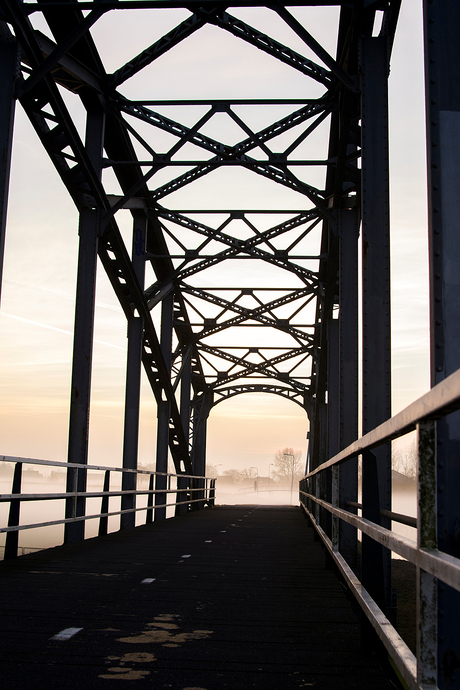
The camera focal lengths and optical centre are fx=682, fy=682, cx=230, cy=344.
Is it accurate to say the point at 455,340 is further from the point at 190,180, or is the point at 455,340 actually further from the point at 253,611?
the point at 190,180

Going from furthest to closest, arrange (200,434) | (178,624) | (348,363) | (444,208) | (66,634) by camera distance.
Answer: (200,434), (348,363), (178,624), (66,634), (444,208)

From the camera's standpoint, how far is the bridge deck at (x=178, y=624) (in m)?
2.95

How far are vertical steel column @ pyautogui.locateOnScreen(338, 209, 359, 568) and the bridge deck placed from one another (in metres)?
0.52

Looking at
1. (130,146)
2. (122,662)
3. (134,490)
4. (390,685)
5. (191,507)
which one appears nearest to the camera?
(390,685)

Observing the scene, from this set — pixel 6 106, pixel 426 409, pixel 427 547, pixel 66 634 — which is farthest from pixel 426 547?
pixel 6 106

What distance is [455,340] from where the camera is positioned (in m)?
3.11

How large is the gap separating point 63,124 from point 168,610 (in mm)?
7239

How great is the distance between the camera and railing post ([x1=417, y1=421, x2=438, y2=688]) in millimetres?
1901

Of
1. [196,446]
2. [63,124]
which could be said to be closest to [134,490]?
[63,124]

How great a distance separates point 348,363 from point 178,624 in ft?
16.7

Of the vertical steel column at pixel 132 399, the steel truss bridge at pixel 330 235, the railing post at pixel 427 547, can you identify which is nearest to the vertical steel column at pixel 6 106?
the steel truss bridge at pixel 330 235

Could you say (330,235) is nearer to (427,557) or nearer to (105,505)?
(105,505)

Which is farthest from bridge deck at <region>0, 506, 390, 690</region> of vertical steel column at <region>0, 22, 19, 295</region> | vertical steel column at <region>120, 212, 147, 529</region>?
vertical steel column at <region>120, 212, 147, 529</region>

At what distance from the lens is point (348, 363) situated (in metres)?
8.50
